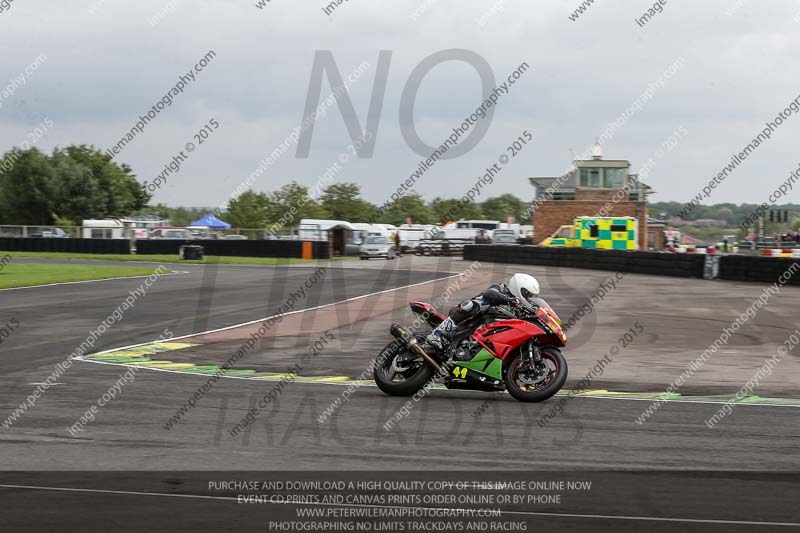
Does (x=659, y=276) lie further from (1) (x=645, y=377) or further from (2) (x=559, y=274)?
(1) (x=645, y=377)

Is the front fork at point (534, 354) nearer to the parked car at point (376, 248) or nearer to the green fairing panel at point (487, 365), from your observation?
the green fairing panel at point (487, 365)

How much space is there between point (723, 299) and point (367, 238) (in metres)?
32.0

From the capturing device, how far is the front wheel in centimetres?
971

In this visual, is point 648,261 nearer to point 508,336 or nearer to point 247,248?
point 247,248

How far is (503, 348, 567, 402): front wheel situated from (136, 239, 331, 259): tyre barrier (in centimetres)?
4219

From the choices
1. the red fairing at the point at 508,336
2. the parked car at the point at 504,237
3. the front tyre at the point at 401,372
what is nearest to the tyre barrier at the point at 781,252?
the parked car at the point at 504,237

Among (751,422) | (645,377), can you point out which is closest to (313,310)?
(645,377)

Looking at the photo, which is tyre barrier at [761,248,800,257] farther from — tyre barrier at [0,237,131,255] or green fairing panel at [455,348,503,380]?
tyre barrier at [0,237,131,255]

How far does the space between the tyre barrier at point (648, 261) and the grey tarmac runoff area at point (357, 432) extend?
44.8ft

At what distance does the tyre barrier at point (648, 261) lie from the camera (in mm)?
31703

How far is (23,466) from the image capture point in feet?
21.9

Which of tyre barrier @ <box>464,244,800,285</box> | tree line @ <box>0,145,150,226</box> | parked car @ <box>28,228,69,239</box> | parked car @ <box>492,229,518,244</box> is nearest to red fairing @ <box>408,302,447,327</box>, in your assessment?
tyre barrier @ <box>464,244,800,285</box>

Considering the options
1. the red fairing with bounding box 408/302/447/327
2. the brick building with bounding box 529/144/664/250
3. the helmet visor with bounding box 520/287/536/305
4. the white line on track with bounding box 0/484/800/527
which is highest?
the brick building with bounding box 529/144/664/250

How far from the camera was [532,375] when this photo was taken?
386 inches
